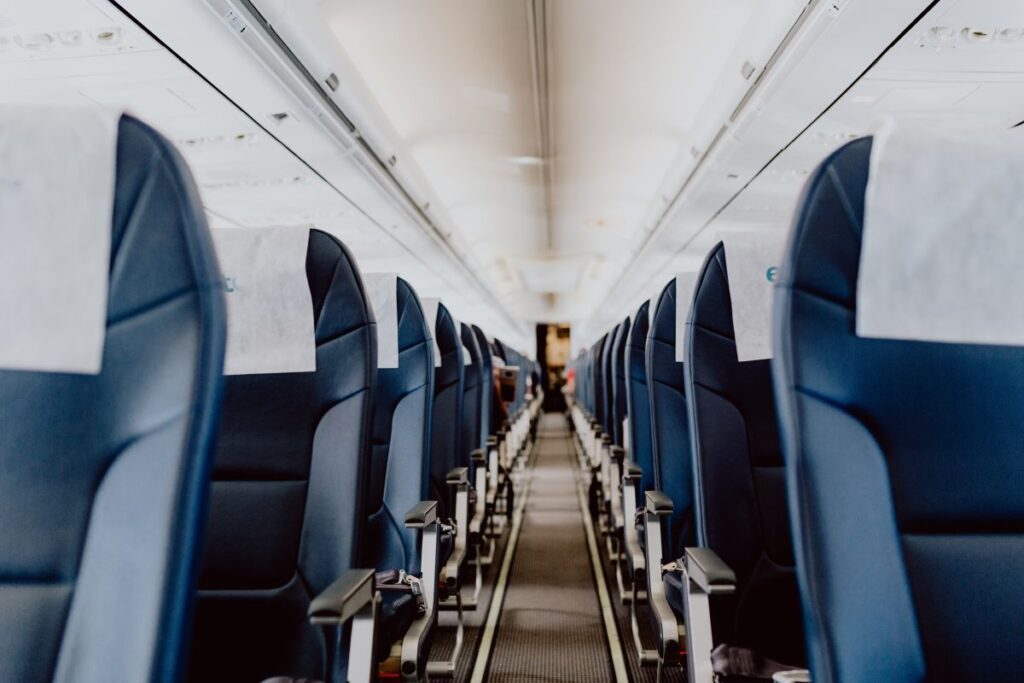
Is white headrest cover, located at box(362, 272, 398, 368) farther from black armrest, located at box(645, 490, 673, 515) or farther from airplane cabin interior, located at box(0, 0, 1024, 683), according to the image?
black armrest, located at box(645, 490, 673, 515)

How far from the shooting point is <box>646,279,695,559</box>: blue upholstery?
2.05 meters

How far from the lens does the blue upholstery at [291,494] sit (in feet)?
4.12

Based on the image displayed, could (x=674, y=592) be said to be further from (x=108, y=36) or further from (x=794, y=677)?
(x=108, y=36)

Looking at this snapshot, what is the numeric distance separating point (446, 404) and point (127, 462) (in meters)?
1.91

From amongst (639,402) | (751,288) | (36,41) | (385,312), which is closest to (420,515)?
(385,312)

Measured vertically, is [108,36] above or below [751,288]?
above

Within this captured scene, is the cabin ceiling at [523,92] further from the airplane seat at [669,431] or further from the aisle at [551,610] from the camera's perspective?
the aisle at [551,610]

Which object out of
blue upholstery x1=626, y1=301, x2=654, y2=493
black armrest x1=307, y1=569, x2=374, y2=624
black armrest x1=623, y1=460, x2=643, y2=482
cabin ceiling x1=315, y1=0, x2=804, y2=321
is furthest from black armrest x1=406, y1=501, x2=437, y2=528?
cabin ceiling x1=315, y1=0, x2=804, y2=321

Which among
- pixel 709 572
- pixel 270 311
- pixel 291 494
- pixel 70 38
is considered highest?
pixel 70 38

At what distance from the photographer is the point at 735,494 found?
1.61 m

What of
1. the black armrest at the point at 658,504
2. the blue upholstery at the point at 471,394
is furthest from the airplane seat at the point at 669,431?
the blue upholstery at the point at 471,394

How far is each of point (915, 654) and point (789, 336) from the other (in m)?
0.48

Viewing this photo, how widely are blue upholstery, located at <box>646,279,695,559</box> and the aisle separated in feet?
2.81

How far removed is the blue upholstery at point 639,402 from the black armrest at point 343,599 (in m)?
1.83
